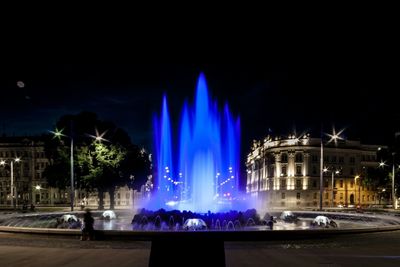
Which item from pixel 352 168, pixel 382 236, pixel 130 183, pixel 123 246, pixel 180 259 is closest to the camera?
pixel 180 259

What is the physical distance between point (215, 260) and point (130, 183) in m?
70.6

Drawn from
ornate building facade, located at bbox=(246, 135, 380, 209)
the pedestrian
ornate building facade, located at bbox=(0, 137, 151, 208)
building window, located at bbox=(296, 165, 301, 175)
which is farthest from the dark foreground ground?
ornate building facade, located at bbox=(0, 137, 151, 208)

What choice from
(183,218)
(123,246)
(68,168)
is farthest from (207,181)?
(68,168)

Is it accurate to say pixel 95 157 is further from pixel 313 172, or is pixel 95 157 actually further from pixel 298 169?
pixel 313 172

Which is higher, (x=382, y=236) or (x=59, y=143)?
(x=59, y=143)

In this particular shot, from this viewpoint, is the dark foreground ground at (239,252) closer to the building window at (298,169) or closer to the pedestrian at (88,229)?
the pedestrian at (88,229)

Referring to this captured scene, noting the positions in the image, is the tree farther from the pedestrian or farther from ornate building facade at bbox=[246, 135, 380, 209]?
ornate building facade at bbox=[246, 135, 380, 209]

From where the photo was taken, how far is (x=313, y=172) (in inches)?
5753

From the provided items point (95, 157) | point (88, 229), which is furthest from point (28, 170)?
point (88, 229)

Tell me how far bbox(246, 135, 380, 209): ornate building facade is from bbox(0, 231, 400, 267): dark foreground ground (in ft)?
395

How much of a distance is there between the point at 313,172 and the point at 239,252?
5145 inches

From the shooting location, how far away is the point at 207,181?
43.4 meters

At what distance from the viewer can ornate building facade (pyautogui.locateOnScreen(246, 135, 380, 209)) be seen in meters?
144

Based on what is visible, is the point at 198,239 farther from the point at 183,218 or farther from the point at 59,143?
the point at 59,143
